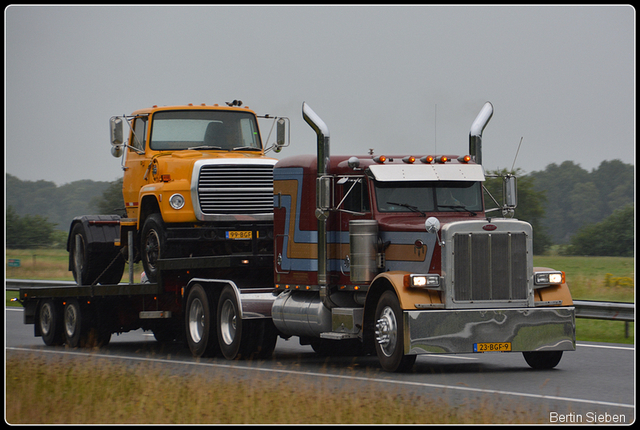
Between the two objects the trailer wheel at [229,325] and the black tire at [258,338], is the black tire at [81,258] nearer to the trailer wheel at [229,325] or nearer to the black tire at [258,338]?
the trailer wheel at [229,325]

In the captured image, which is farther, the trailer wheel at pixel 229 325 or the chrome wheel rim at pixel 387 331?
the trailer wheel at pixel 229 325

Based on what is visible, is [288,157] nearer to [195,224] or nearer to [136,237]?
Result: [195,224]

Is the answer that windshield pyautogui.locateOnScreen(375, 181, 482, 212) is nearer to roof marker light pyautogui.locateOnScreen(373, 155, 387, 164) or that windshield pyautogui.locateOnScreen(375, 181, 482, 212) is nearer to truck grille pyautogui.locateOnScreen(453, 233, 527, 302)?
roof marker light pyautogui.locateOnScreen(373, 155, 387, 164)

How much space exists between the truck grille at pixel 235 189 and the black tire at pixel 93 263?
2937mm

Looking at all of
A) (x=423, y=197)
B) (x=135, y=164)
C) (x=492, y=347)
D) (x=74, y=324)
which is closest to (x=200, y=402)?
(x=492, y=347)

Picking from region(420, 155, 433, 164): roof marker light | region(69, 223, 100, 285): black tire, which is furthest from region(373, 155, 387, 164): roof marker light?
region(69, 223, 100, 285): black tire

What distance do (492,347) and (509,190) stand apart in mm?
2754

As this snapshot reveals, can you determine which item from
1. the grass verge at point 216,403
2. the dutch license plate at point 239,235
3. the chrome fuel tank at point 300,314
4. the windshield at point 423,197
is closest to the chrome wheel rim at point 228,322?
the chrome fuel tank at point 300,314

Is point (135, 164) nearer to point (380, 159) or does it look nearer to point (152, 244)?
point (152, 244)

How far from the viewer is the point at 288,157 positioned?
1559cm

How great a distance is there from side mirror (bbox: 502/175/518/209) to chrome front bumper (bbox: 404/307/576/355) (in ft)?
6.60

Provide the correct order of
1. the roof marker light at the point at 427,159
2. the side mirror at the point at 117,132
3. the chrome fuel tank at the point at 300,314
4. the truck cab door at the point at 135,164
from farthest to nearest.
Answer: the truck cab door at the point at 135,164, the side mirror at the point at 117,132, the chrome fuel tank at the point at 300,314, the roof marker light at the point at 427,159

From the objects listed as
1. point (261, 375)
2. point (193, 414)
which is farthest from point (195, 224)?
point (193, 414)

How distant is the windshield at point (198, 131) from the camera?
17734mm
